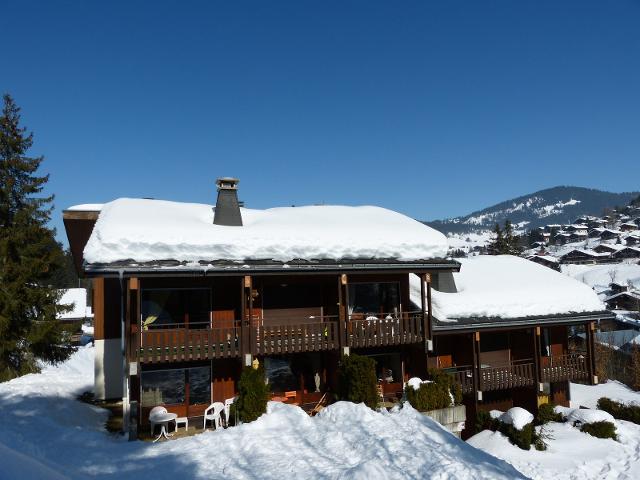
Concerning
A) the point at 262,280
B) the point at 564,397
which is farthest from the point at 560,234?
the point at 262,280

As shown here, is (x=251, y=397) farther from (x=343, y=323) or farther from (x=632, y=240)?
(x=632, y=240)

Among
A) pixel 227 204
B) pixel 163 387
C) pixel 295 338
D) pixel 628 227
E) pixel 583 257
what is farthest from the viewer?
pixel 628 227

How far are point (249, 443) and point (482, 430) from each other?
35.4ft

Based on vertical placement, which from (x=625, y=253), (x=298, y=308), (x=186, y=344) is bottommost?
(x=186, y=344)

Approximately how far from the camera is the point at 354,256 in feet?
54.6

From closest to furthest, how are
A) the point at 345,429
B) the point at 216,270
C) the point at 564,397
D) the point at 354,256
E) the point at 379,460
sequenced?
the point at 379,460, the point at 345,429, the point at 216,270, the point at 354,256, the point at 564,397

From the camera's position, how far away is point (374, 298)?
754 inches

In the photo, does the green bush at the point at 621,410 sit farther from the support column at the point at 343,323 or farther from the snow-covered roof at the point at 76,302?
the snow-covered roof at the point at 76,302

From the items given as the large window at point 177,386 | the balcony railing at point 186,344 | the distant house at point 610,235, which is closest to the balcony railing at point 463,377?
the balcony railing at point 186,344

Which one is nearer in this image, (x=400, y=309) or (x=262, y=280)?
(x=262, y=280)

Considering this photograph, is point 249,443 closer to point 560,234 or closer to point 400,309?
point 400,309

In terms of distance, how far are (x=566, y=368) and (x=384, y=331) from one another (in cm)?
958

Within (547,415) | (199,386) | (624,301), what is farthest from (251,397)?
(624,301)

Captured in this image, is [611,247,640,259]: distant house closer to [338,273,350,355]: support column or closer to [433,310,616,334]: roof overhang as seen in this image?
[433,310,616,334]: roof overhang
